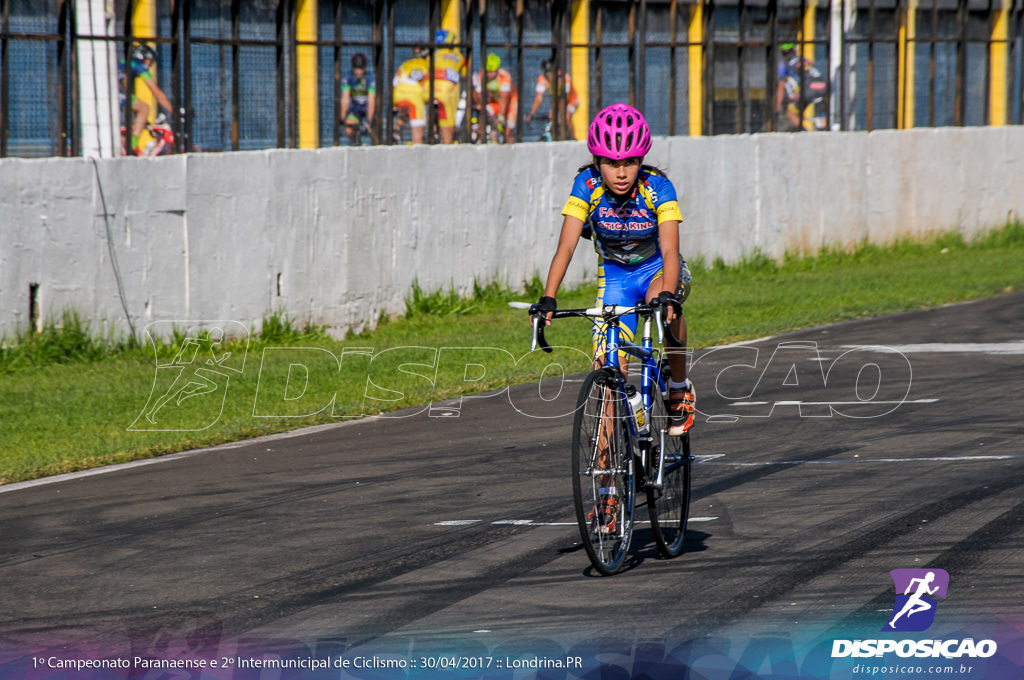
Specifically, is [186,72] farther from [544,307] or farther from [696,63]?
[544,307]

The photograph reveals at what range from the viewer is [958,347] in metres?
13.8

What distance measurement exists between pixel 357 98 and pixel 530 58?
315 cm

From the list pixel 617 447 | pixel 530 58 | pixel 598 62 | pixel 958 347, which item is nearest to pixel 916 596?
pixel 617 447

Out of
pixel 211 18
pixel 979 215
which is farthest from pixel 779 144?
pixel 211 18

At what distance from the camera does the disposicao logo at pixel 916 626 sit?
17.7ft

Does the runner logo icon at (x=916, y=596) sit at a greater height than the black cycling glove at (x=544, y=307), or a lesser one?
lesser

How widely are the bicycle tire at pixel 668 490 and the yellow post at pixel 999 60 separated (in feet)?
74.0

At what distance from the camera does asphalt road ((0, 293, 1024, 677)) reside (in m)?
5.81

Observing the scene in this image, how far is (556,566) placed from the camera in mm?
6719

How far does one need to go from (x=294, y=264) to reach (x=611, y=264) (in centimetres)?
893

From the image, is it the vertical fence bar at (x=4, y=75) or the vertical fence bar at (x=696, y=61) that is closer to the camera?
the vertical fence bar at (x=4, y=75)

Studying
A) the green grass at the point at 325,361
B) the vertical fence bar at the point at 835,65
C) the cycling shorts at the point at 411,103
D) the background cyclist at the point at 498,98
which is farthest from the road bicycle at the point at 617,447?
the vertical fence bar at the point at 835,65

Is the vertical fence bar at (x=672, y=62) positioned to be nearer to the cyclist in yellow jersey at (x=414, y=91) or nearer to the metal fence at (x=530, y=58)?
the metal fence at (x=530, y=58)

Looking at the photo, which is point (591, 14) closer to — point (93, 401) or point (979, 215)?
point (979, 215)
